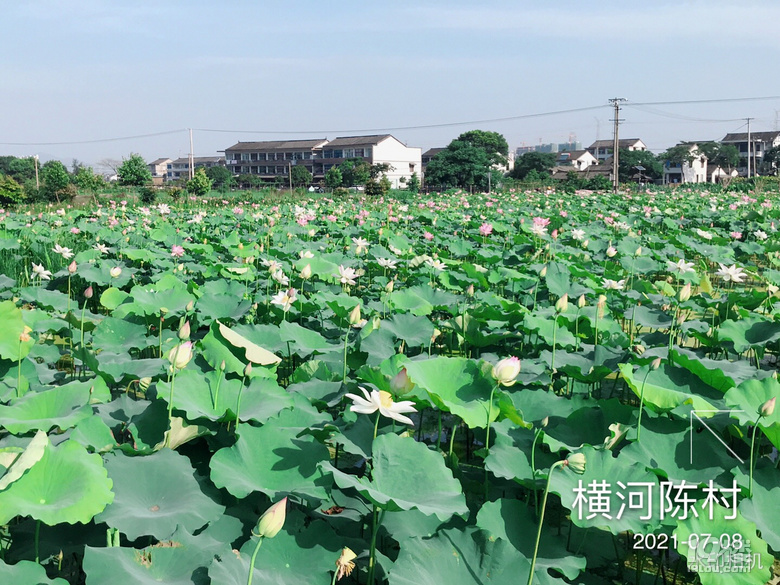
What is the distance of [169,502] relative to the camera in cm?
139

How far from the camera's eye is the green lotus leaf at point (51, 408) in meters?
1.58

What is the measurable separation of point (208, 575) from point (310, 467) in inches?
15.4

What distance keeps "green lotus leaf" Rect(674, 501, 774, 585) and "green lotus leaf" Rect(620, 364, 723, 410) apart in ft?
1.45

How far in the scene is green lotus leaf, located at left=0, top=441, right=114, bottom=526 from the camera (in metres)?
1.16

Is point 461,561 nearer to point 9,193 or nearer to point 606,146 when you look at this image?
point 9,193

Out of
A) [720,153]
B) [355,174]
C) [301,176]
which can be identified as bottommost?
[301,176]

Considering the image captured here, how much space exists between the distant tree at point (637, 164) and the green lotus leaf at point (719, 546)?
54529 mm

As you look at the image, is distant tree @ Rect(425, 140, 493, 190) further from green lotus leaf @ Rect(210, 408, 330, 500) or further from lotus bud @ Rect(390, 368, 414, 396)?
green lotus leaf @ Rect(210, 408, 330, 500)

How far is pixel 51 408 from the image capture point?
1727mm

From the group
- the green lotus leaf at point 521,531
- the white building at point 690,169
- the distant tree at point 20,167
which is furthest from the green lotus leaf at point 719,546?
the distant tree at point 20,167

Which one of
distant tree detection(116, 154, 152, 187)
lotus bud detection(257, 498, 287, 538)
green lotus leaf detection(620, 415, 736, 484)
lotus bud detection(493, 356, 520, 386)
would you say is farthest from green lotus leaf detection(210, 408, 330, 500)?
distant tree detection(116, 154, 152, 187)

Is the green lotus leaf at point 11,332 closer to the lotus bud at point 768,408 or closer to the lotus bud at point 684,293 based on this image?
the lotus bud at point 768,408

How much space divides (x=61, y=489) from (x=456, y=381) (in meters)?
1.01

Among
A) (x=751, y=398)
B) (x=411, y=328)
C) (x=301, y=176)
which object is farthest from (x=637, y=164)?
(x=751, y=398)
